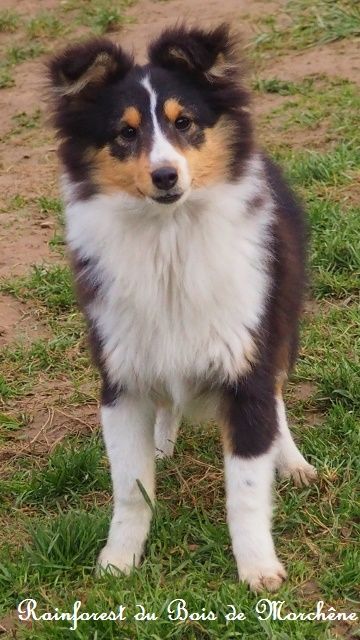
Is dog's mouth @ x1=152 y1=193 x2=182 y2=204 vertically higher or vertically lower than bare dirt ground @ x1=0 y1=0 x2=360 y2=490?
higher

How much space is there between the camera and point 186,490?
3.62 metres

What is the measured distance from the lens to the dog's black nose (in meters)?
2.76

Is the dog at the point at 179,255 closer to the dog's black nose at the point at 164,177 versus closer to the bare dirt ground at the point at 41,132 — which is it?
the dog's black nose at the point at 164,177

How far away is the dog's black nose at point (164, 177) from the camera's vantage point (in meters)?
2.76

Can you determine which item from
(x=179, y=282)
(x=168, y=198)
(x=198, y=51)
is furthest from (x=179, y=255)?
(x=198, y=51)

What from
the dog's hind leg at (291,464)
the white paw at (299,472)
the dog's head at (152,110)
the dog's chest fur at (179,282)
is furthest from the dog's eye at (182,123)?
the white paw at (299,472)

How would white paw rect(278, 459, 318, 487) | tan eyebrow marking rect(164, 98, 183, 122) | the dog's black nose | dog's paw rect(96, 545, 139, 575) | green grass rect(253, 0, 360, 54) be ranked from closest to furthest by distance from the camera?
1. the dog's black nose
2. tan eyebrow marking rect(164, 98, 183, 122)
3. dog's paw rect(96, 545, 139, 575)
4. white paw rect(278, 459, 318, 487)
5. green grass rect(253, 0, 360, 54)

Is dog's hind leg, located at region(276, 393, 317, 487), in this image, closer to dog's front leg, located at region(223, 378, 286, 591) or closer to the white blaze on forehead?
dog's front leg, located at region(223, 378, 286, 591)

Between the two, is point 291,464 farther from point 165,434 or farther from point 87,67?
point 87,67

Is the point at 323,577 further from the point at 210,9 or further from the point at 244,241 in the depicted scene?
the point at 210,9

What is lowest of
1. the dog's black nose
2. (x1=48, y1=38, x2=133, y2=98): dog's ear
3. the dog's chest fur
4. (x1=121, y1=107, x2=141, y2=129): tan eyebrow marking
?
the dog's chest fur

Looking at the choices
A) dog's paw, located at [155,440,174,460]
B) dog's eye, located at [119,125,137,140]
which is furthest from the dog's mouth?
dog's paw, located at [155,440,174,460]

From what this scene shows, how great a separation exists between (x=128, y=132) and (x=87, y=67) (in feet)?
0.81

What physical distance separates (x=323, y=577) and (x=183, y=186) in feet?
4.49
